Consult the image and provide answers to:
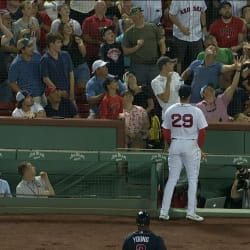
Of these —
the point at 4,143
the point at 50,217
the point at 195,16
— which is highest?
the point at 195,16

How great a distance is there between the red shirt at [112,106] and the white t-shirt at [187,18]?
2.22 metres

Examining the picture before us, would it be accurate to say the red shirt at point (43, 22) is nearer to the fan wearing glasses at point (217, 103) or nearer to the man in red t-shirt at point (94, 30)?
the man in red t-shirt at point (94, 30)

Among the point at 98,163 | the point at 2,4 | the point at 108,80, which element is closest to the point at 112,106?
the point at 108,80

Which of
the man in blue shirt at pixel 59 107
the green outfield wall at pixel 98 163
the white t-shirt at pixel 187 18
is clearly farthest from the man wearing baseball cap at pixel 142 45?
the green outfield wall at pixel 98 163

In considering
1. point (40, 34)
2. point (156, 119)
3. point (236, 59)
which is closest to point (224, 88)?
point (236, 59)

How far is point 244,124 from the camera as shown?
527 inches

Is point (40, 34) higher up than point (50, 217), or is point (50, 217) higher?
point (40, 34)

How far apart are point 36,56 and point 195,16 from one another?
286 centimetres

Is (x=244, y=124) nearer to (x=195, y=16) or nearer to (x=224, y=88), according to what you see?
(x=224, y=88)

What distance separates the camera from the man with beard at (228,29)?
1508cm

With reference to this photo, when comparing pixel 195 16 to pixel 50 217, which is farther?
pixel 195 16

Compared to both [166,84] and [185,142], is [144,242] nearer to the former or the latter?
[185,142]

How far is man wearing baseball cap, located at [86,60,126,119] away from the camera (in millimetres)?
13617

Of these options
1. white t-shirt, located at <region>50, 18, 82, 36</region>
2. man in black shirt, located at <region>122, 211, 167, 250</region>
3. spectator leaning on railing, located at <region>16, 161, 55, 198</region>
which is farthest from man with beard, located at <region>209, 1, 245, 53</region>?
man in black shirt, located at <region>122, 211, 167, 250</region>
